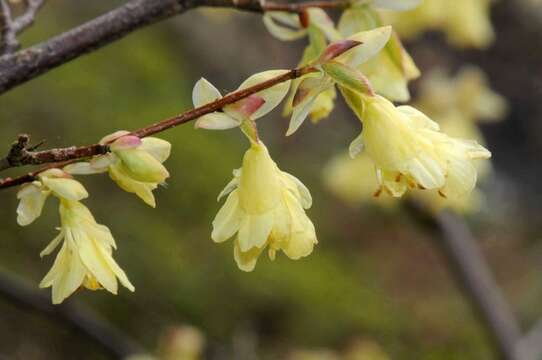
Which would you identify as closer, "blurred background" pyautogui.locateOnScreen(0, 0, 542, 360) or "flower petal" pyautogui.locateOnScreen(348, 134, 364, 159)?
"flower petal" pyautogui.locateOnScreen(348, 134, 364, 159)

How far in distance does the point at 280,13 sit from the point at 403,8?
16cm

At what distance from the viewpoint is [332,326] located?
339 cm

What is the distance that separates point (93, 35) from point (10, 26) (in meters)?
0.09

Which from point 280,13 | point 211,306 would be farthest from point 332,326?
point 280,13

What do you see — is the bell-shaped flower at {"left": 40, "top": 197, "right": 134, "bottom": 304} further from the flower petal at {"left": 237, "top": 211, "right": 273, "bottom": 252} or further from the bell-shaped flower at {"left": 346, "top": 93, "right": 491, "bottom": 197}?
the bell-shaped flower at {"left": 346, "top": 93, "right": 491, "bottom": 197}

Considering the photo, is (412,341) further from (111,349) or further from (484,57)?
(484,57)

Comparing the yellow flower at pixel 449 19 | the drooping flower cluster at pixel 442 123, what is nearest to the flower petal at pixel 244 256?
the yellow flower at pixel 449 19

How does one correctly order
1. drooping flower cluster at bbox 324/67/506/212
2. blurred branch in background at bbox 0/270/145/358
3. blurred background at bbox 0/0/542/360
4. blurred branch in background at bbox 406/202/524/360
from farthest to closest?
blurred background at bbox 0/0/542/360, blurred branch in background at bbox 406/202/524/360, drooping flower cluster at bbox 324/67/506/212, blurred branch in background at bbox 0/270/145/358

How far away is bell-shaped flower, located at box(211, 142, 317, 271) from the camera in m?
0.78

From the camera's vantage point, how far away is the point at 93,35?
0.95 m

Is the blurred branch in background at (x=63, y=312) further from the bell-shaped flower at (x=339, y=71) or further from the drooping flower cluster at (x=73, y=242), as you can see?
the bell-shaped flower at (x=339, y=71)

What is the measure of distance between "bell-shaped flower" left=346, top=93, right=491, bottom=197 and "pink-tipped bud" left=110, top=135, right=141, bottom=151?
0.19 meters

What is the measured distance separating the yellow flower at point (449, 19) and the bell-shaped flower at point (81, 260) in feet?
3.67

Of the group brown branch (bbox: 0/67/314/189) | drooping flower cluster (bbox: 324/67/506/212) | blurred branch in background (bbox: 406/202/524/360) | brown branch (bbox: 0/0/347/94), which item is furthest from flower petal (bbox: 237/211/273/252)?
blurred branch in background (bbox: 406/202/524/360)
